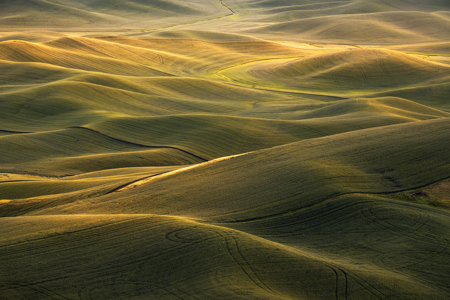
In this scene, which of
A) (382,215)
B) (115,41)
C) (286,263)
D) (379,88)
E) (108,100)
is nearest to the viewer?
(286,263)

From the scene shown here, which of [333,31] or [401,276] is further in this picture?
[333,31]

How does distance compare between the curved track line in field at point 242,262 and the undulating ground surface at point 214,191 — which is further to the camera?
the undulating ground surface at point 214,191

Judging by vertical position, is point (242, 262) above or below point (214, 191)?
above

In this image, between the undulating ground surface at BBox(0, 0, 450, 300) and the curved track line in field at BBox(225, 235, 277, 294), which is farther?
the undulating ground surface at BBox(0, 0, 450, 300)

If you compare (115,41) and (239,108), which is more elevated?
(115,41)

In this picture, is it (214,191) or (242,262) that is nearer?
(242,262)

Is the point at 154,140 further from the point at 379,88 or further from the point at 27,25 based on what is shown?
the point at 27,25

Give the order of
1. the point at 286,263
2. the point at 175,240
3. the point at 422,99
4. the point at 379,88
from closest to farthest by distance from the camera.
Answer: the point at 286,263 → the point at 175,240 → the point at 422,99 → the point at 379,88

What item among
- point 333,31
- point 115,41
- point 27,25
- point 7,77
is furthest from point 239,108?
point 27,25
